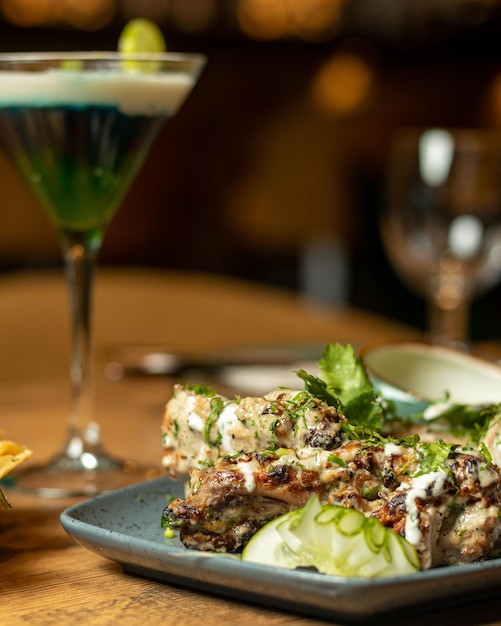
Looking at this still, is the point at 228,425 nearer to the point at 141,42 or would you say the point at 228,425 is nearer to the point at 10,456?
the point at 10,456

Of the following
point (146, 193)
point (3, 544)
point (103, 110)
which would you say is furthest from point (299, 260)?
point (3, 544)

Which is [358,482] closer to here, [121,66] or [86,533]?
[86,533]

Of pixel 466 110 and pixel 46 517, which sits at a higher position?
pixel 466 110

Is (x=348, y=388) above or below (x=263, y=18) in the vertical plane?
below

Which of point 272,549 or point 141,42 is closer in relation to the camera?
point 272,549

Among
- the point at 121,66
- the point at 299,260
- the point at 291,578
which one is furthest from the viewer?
the point at 299,260

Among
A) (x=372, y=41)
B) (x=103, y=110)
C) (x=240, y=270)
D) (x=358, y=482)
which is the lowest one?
(x=240, y=270)

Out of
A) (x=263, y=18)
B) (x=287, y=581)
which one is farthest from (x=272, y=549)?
(x=263, y=18)

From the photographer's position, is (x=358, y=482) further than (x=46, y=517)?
No
